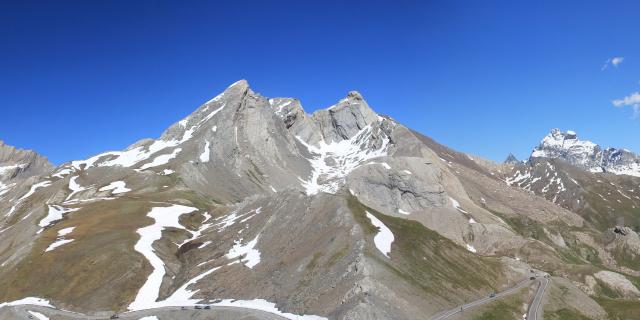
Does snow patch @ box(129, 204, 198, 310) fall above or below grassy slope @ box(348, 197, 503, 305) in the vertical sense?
below

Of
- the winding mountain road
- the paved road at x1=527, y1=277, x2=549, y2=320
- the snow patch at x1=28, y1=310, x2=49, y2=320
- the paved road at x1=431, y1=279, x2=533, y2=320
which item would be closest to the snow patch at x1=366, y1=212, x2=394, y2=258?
the paved road at x1=431, y1=279, x2=533, y2=320

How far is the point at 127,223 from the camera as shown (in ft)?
458

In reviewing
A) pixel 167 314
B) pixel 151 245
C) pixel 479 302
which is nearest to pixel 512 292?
pixel 479 302

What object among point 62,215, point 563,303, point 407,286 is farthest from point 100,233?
point 563,303

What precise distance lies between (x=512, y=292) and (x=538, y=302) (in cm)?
505

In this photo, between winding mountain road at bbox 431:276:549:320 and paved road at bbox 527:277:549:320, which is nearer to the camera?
winding mountain road at bbox 431:276:549:320

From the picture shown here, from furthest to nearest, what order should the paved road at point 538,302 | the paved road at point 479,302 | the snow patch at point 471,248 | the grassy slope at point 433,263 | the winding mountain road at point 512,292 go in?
the snow patch at point 471,248 → the paved road at point 538,302 → the grassy slope at point 433,263 → the winding mountain road at point 512,292 → the paved road at point 479,302

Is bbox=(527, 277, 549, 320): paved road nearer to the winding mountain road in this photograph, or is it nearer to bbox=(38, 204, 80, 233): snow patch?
the winding mountain road

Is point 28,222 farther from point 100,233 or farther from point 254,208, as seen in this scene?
point 254,208

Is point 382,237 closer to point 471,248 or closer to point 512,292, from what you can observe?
point 512,292

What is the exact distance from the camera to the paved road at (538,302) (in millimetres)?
92625

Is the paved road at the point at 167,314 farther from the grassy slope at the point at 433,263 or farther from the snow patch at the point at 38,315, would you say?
the grassy slope at the point at 433,263

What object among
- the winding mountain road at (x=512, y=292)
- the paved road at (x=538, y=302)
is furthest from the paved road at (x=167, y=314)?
the paved road at (x=538, y=302)

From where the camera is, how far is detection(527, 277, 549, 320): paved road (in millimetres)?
92625
